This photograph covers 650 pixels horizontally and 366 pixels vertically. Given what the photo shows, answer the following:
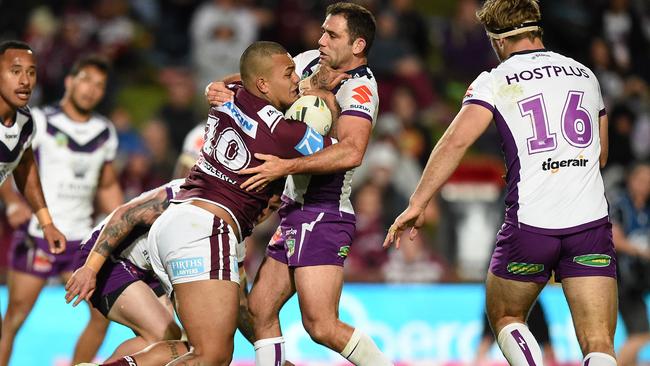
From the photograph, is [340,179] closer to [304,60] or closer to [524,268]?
[304,60]

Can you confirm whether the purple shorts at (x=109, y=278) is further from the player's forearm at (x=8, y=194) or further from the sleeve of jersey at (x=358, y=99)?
the player's forearm at (x=8, y=194)

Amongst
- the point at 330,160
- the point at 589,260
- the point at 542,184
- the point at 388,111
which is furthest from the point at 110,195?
the point at 388,111

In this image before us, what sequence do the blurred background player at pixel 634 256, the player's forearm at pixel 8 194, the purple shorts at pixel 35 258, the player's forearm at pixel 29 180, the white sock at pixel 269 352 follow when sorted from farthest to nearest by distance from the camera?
the blurred background player at pixel 634 256
the player's forearm at pixel 8 194
the purple shorts at pixel 35 258
the player's forearm at pixel 29 180
the white sock at pixel 269 352

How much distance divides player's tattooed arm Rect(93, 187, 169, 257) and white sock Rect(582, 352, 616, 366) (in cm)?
261

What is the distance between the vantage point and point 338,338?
639 cm

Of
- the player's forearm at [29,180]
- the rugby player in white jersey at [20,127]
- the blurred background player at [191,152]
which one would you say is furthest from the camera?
the blurred background player at [191,152]

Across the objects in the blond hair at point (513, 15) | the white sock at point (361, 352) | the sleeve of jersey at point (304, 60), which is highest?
the blond hair at point (513, 15)

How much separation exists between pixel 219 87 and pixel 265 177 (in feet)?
2.05

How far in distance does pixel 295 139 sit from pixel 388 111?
7.92 meters

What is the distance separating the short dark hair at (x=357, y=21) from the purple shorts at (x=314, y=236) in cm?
105

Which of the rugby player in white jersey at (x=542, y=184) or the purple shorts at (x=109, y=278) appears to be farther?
the purple shorts at (x=109, y=278)

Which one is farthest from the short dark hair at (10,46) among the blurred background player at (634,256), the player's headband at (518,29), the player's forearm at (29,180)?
the blurred background player at (634,256)

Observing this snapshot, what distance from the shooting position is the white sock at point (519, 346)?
606 cm

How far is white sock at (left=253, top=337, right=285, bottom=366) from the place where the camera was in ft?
21.4
